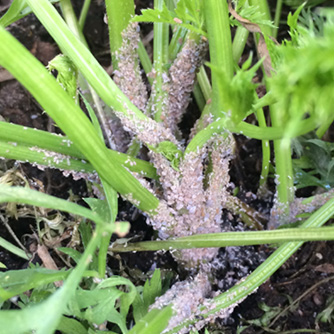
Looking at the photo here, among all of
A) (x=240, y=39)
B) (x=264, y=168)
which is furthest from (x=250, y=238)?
(x=240, y=39)

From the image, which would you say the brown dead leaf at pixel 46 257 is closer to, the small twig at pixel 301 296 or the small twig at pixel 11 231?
the small twig at pixel 11 231

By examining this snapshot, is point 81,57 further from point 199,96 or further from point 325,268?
point 325,268

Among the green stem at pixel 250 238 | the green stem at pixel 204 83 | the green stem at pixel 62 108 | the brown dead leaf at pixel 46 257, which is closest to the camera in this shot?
the green stem at pixel 62 108

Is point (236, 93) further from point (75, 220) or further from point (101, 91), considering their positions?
point (75, 220)

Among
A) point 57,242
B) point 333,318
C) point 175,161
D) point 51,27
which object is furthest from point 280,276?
point 51,27

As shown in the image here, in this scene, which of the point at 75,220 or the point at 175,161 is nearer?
the point at 175,161

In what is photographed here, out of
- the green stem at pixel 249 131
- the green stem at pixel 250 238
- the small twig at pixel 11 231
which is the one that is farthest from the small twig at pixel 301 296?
the small twig at pixel 11 231

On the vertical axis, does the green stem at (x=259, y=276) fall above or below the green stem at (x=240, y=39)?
below

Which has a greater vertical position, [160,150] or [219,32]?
[219,32]

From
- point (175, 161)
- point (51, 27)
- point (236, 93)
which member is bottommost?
point (175, 161)
